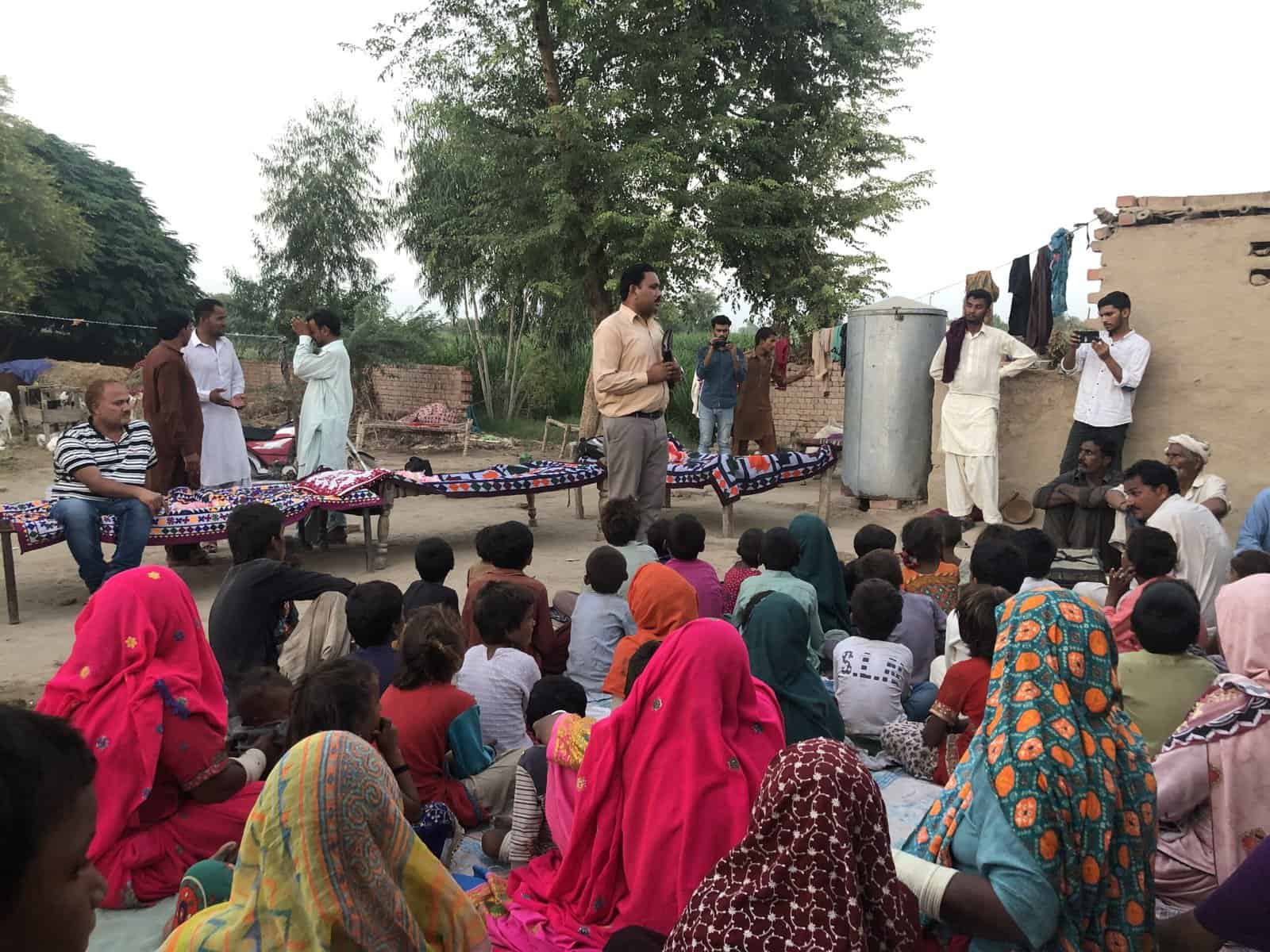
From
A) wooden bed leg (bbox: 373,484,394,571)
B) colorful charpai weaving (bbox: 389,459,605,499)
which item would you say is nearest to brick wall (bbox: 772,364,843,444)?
colorful charpai weaving (bbox: 389,459,605,499)

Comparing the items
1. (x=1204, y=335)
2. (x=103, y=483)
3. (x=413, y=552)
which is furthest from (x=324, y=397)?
(x=1204, y=335)

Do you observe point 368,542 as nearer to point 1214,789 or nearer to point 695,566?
point 695,566

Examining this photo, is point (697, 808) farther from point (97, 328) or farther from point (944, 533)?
point (97, 328)

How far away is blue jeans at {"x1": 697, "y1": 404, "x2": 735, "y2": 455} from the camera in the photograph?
Answer: 11.3 m

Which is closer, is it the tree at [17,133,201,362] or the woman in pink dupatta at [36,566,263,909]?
the woman in pink dupatta at [36,566,263,909]

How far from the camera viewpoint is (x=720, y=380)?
11.1 meters

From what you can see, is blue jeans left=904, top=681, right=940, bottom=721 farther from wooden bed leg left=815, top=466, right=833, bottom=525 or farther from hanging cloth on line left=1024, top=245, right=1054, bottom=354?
hanging cloth on line left=1024, top=245, right=1054, bottom=354

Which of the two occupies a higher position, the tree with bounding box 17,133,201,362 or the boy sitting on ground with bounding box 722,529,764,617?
the tree with bounding box 17,133,201,362

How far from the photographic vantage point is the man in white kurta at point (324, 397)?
26.3ft

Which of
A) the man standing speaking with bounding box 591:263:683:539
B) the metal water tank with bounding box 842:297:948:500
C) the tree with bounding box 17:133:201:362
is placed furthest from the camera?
the tree with bounding box 17:133:201:362

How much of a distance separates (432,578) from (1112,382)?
5534 millimetres

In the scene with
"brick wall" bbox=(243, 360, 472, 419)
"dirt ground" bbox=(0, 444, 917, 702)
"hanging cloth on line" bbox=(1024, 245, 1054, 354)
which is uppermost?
"hanging cloth on line" bbox=(1024, 245, 1054, 354)

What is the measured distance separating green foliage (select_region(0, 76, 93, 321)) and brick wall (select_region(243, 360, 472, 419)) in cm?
756

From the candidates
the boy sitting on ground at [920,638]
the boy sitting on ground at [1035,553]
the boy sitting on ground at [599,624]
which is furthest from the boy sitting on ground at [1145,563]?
the boy sitting on ground at [599,624]
